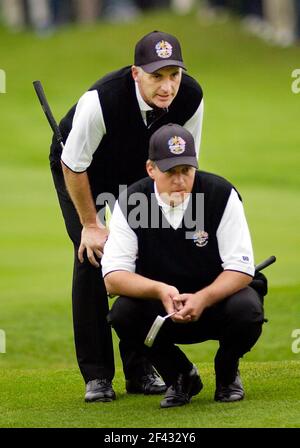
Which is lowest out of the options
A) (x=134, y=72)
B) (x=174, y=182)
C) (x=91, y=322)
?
(x=91, y=322)

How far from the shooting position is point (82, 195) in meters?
7.51

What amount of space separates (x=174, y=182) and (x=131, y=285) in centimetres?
50

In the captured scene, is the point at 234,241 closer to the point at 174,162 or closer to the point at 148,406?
the point at 174,162

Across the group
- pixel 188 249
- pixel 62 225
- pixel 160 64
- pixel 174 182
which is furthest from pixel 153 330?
pixel 62 225

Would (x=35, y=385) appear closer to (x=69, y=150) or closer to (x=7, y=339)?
(x=69, y=150)

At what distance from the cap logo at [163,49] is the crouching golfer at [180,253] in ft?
1.27

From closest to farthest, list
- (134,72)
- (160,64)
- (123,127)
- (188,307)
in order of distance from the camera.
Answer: (188,307)
(160,64)
(134,72)
(123,127)

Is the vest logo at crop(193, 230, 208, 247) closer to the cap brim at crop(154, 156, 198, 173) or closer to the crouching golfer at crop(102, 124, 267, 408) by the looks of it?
the crouching golfer at crop(102, 124, 267, 408)

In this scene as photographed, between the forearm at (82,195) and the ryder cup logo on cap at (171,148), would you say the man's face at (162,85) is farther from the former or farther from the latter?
the forearm at (82,195)

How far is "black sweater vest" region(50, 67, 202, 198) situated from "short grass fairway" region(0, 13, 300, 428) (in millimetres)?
1102

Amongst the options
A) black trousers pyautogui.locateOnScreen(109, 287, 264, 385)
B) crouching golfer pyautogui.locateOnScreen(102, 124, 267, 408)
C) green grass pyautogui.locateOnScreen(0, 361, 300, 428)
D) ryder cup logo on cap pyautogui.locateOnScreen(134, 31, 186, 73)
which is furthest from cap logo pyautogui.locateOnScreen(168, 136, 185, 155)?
green grass pyautogui.locateOnScreen(0, 361, 300, 428)

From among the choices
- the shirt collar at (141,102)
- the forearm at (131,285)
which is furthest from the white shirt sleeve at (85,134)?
the forearm at (131,285)

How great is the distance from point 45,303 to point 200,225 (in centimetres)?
521

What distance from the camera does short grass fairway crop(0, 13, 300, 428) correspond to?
707 centimetres
